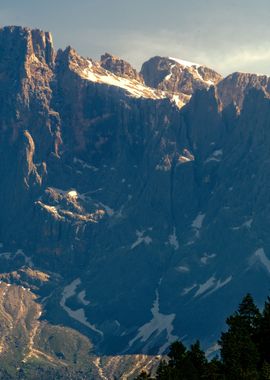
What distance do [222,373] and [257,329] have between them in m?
22.8

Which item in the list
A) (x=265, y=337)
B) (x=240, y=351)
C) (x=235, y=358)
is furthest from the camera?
(x=265, y=337)

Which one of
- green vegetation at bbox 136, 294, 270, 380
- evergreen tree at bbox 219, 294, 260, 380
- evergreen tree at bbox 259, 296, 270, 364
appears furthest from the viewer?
evergreen tree at bbox 259, 296, 270, 364

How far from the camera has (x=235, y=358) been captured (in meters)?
142

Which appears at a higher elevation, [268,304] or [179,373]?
[268,304]

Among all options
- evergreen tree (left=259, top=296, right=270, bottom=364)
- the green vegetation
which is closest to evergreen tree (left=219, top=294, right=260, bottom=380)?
the green vegetation

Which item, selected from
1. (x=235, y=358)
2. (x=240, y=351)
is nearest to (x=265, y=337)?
(x=240, y=351)

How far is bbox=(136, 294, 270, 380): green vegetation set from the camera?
137 meters

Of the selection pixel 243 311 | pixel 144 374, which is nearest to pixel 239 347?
pixel 144 374

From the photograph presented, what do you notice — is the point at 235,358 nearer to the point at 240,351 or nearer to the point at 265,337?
the point at 240,351

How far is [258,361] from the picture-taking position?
14938 centimetres

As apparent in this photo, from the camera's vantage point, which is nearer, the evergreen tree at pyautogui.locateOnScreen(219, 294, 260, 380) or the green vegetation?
the evergreen tree at pyautogui.locateOnScreen(219, 294, 260, 380)

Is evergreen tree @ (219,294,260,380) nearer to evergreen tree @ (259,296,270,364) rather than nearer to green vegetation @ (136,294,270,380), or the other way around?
green vegetation @ (136,294,270,380)

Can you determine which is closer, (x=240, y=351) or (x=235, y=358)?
(x=235, y=358)

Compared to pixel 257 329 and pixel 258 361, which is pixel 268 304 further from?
pixel 258 361
